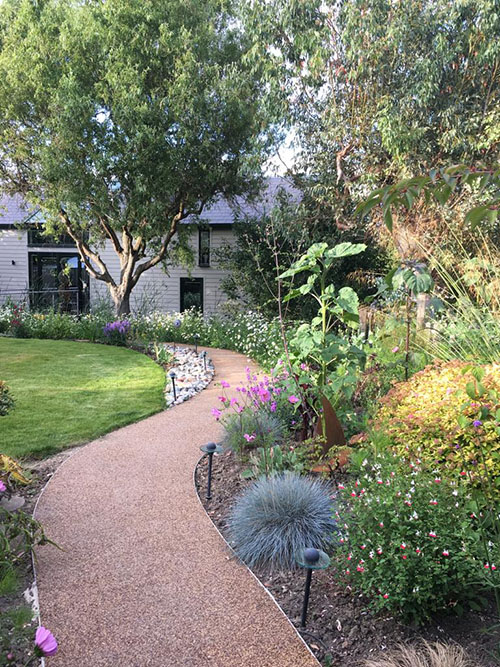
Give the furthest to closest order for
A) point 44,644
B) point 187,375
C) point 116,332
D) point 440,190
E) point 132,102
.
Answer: point 116,332
point 132,102
point 187,375
point 44,644
point 440,190

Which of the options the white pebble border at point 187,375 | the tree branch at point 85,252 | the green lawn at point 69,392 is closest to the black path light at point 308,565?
the green lawn at point 69,392

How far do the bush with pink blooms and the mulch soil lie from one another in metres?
0.07

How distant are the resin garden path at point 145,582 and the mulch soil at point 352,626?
0.09 m

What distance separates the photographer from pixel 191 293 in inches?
716

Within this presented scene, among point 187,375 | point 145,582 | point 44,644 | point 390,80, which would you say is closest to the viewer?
point 44,644

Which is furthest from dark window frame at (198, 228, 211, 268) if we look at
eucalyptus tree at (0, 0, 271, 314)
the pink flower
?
the pink flower

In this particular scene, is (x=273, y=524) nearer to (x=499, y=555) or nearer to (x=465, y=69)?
(x=499, y=555)

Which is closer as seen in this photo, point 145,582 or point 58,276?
point 145,582

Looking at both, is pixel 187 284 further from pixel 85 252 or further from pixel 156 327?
pixel 156 327

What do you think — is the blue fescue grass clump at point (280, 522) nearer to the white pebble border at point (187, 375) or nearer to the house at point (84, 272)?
the white pebble border at point (187, 375)

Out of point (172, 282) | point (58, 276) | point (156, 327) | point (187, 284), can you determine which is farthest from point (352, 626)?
point (58, 276)

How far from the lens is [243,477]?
3.79m

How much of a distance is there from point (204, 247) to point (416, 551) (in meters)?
16.0

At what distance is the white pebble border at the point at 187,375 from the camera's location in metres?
6.91
